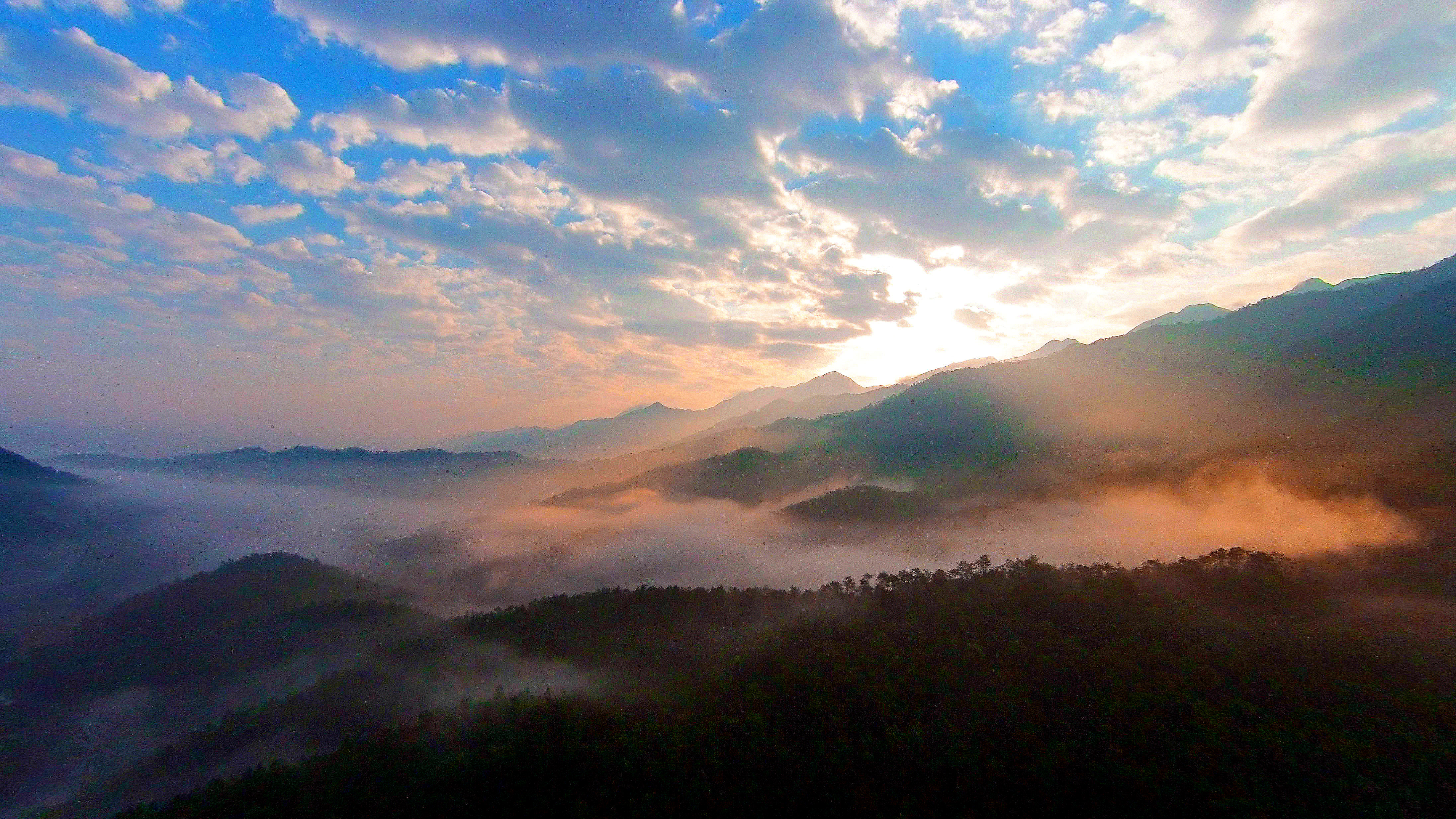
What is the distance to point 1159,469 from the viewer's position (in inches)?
7333

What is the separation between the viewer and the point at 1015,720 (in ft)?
241

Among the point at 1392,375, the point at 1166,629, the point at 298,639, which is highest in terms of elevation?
the point at 1392,375

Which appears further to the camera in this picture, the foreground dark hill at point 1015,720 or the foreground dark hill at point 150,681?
the foreground dark hill at point 150,681

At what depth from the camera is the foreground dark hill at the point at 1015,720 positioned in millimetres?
62344

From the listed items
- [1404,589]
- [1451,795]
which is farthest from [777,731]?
[1404,589]

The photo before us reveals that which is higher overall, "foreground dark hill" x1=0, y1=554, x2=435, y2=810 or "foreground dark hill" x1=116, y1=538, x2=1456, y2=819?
"foreground dark hill" x1=116, y1=538, x2=1456, y2=819

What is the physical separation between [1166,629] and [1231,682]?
13.3m

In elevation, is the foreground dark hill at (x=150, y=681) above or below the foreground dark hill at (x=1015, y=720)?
below

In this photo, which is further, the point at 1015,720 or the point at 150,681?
the point at 150,681

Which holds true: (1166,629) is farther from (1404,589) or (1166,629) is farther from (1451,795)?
(1404,589)

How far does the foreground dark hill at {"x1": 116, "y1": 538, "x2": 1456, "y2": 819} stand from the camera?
205 ft

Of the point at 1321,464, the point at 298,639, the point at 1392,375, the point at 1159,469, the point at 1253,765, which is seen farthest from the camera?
the point at 1159,469

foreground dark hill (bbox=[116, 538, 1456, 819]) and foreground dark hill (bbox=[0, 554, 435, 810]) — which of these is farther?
foreground dark hill (bbox=[0, 554, 435, 810])

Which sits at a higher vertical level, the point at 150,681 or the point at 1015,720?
the point at 1015,720
